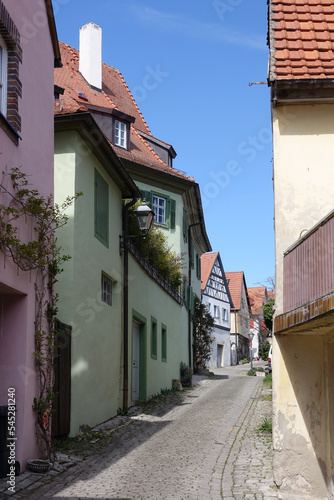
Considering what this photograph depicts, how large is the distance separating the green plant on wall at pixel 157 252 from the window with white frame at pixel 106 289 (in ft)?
5.88

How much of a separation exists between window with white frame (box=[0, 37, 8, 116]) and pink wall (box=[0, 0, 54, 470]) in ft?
1.03

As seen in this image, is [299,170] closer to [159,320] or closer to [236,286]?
[159,320]

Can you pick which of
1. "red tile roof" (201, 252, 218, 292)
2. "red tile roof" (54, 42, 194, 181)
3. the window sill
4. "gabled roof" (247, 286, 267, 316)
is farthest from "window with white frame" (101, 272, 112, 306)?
"gabled roof" (247, 286, 267, 316)

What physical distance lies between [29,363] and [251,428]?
18.5 ft

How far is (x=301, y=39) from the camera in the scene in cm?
988

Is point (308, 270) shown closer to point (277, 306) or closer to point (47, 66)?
point (277, 306)

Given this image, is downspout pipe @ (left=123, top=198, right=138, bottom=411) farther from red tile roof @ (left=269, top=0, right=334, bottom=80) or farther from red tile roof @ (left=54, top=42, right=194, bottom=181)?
red tile roof @ (left=54, top=42, right=194, bottom=181)

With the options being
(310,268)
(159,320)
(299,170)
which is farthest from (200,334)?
(310,268)

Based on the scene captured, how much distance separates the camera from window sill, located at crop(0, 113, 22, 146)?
784 centimetres

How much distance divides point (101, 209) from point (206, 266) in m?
36.8

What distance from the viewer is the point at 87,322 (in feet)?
40.2

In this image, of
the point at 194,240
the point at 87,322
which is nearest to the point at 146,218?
the point at 87,322

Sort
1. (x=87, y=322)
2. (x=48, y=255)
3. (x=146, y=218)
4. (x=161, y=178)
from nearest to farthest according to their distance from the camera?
(x=48, y=255) < (x=87, y=322) < (x=146, y=218) < (x=161, y=178)

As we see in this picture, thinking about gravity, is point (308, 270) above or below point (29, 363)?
above
